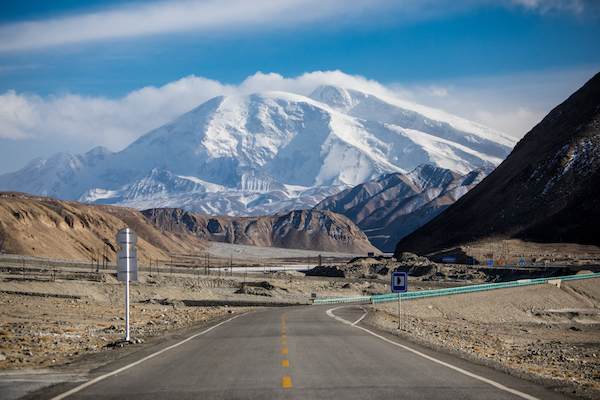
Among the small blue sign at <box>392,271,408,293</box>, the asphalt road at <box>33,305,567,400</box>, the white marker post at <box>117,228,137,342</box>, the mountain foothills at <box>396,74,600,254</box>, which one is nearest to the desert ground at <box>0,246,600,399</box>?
the asphalt road at <box>33,305,567,400</box>

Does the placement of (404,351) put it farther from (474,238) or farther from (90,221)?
(90,221)

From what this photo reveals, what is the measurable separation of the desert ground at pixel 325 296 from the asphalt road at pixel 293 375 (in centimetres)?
130

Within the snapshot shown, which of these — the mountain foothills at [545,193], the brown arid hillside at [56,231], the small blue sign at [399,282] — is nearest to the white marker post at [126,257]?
the small blue sign at [399,282]

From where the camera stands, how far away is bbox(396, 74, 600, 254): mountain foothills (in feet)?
350

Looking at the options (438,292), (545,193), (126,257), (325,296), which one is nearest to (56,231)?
(325,296)

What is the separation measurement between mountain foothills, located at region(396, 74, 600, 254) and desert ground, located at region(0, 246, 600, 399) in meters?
25.4

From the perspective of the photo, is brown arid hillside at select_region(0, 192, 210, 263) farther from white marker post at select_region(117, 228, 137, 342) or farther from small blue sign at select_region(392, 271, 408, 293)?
white marker post at select_region(117, 228, 137, 342)

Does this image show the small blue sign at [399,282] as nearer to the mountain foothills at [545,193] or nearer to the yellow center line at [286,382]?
the yellow center line at [286,382]

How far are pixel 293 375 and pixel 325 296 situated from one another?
57.2 m

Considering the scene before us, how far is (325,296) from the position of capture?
6681 cm

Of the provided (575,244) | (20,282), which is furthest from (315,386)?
(575,244)

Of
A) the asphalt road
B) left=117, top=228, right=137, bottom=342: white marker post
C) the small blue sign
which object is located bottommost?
the asphalt road

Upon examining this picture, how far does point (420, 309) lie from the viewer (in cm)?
4638

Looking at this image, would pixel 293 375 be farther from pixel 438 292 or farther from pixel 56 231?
pixel 56 231
